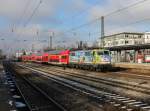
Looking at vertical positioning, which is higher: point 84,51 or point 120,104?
point 84,51

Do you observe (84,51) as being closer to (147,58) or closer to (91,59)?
(91,59)

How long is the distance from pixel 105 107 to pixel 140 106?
1.48 metres

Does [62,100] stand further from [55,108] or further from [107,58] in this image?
[107,58]

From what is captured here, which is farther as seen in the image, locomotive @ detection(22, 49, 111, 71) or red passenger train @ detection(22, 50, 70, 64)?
red passenger train @ detection(22, 50, 70, 64)

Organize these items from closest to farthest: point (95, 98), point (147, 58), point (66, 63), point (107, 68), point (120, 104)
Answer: point (120, 104) < point (95, 98) < point (107, 68) < point (66, 63) < point (147, 58)

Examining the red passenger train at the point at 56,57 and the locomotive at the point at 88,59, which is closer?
the locomotive at the point at 88,59

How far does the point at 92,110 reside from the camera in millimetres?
12766

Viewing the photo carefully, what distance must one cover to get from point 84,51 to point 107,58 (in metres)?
4.10

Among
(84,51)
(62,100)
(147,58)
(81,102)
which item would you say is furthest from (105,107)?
(147,58)

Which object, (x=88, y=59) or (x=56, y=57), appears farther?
(x=56, y=57)

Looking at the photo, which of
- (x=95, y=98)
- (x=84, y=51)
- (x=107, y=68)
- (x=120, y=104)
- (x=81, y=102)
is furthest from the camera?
(x=84, y=51)

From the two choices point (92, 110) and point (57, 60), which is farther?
point (57, 60)

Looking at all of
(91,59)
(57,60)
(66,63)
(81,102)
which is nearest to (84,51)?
(91,59)

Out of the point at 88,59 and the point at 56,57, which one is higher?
the point at 56,57
